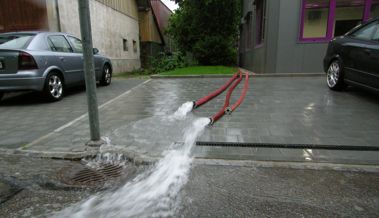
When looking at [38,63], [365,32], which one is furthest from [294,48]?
[38,63]

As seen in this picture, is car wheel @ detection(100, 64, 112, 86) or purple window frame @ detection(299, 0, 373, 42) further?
purple window frame @ detection(299, 0, 373, 42)

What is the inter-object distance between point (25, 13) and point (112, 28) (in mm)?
6308

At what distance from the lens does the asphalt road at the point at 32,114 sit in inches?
162

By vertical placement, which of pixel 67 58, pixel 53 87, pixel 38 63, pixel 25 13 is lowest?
pixel 53 87

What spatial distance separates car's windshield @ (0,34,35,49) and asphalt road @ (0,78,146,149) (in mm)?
1306

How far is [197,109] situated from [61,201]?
3588 millimetres

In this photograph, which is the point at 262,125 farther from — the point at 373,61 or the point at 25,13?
the point at 25,13

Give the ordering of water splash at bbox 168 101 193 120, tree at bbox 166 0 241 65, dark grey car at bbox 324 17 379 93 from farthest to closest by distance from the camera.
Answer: tree at bbox 166 0 241 65
dark grey car at bbox 324 17 379 93
water splash at bbox 168 101 193 120

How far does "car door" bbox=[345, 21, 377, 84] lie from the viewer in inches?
218

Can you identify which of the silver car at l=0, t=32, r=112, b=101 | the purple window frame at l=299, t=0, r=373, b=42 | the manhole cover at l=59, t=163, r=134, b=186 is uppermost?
the purple window frame at l=299, t=0, r=373, b=42

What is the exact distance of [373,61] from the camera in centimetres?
520

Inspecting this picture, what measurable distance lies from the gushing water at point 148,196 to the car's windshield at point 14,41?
4995 millimetres

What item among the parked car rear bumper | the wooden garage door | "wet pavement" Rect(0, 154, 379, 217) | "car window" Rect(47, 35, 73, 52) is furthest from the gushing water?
the wooden garage door

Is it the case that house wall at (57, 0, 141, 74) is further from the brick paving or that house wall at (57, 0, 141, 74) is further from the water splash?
the water splash
